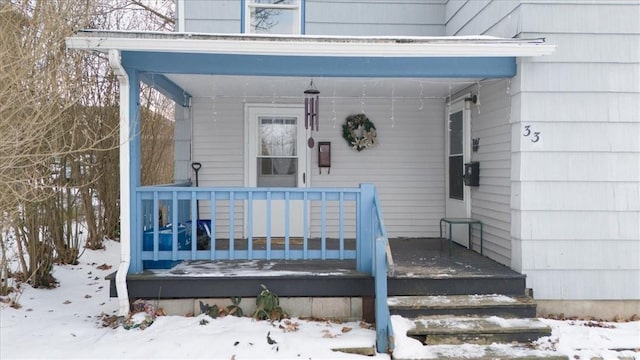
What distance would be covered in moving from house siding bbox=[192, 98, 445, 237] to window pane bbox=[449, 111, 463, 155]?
29 cm

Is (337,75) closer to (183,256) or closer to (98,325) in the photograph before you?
(183,256)

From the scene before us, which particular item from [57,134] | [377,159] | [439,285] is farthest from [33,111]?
[377,159]

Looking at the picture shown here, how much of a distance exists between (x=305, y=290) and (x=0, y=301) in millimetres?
3398

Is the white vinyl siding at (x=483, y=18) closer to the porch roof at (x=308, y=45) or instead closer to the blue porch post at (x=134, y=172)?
the porch roof at (x=308, y=45)

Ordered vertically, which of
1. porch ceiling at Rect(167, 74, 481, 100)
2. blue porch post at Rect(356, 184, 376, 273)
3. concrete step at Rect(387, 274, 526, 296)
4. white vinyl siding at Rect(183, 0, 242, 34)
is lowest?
concrete step at Rect(387, 274, 526, 296)

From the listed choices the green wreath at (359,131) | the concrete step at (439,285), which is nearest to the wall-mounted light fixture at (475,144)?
the green wreath at (359,131)

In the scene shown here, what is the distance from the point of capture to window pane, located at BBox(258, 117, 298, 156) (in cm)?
680

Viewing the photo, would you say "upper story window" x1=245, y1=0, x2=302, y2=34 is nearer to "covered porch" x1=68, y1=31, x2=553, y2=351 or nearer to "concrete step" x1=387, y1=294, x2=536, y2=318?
"covered porch" x1=68, y1=31, x2=553, y2=351

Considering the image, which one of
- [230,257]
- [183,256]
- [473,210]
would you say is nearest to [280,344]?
[230,257]

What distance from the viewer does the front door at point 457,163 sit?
5.98m

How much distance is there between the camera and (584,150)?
462 cm

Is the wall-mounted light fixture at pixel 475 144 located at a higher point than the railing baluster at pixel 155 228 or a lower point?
higher

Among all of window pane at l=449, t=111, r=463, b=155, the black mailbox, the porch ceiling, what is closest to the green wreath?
the porch ceiling

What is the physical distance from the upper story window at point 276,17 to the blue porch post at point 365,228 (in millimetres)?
2829
